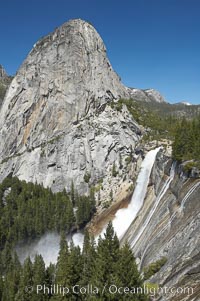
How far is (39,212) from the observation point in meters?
92.7

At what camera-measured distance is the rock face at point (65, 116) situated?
368 ft

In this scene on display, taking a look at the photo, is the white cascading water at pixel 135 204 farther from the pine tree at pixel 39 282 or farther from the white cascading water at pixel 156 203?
the pine tree at pixel 39 282

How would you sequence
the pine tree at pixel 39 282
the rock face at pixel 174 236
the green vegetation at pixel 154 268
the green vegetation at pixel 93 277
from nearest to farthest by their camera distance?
the green vegetation at pixel 93 277
the rock face at pixel 174 236
the green vegetation at pixel 154 268
the pine tree at pixel 39 282

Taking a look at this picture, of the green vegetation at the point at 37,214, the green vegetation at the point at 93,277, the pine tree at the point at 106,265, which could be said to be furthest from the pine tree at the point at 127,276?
the green vegetation at the point at 37,214

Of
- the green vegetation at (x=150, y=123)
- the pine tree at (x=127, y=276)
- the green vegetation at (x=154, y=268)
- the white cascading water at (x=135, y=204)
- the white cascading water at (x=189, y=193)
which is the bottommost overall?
the pine tree at (x=127, y=276)

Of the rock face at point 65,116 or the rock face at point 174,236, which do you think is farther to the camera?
the rock face at point 65,116

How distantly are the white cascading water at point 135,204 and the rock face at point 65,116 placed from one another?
917 inches

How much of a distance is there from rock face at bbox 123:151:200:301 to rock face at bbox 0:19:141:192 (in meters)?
45.9

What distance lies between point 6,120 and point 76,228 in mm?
74055

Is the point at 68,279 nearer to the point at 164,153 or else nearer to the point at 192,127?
the point at 192,127

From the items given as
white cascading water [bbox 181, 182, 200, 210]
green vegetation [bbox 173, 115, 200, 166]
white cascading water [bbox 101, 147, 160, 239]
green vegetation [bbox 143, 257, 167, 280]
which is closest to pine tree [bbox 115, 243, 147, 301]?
green vegetation [bbox 143, 257, 167, 280]

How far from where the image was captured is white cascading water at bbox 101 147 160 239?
77.8m

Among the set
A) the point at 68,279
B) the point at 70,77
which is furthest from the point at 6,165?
the point at 68,279

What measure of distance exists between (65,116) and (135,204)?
57334 millimetres
